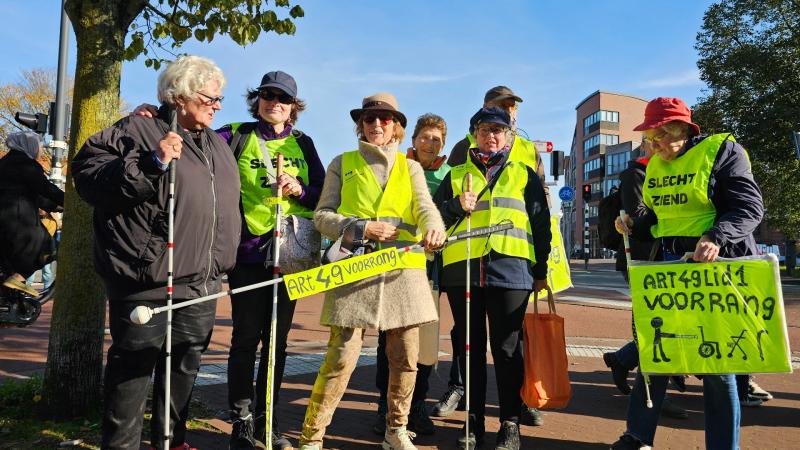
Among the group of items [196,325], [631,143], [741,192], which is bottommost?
[196,325]

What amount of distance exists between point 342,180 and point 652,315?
196cm

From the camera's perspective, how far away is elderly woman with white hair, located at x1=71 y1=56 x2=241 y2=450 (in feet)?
9.30

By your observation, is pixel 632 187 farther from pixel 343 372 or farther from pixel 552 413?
pixel 343 372

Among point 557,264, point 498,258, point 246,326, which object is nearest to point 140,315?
point 246,326

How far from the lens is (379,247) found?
3.67 metres

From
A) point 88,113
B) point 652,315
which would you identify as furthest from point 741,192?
point 88,113

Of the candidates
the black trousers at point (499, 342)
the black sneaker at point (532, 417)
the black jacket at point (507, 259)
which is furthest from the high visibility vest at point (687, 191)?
the black sneaker at point (532, 417)

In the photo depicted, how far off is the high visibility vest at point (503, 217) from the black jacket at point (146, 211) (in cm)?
156

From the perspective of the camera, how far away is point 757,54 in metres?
25.3

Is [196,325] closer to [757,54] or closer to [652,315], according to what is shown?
[652,315]

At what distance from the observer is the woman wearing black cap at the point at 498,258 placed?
3969 millimetres

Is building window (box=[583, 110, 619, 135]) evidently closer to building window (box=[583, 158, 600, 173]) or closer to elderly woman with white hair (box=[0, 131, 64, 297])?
building window (box=[583, 158, 600, 173])

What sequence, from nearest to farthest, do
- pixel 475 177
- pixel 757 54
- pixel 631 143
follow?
pixel 475 177
pixel 757 54
pixel 631 143

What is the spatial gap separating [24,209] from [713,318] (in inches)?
246
